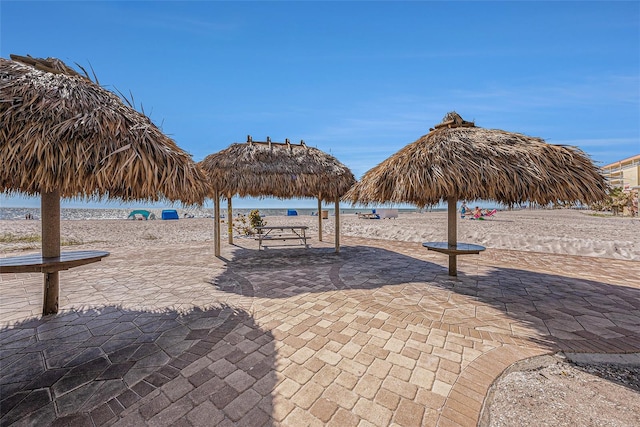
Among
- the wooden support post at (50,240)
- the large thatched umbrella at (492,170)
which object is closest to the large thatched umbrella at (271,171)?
the large thatched umbrella at (492,170)

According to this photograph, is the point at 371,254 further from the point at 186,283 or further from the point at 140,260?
the point at 140,260

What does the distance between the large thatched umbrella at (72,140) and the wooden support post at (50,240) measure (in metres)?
0.02

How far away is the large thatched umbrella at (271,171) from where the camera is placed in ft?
26.0

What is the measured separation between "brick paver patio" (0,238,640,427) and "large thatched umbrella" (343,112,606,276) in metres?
1.90

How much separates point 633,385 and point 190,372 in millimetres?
4216

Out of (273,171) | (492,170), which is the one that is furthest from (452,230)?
(273,171)

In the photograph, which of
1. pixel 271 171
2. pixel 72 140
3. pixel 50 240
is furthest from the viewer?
A: pixel 271 171

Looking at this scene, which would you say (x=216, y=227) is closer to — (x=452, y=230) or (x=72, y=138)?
(x=72, y=138)

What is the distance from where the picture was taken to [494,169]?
441cm

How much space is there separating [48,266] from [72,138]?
1.60 m

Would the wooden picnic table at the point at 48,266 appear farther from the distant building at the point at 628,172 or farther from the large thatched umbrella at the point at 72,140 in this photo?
the distant building at the point at 628,172

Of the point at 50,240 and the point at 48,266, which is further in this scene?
the point at 50,240

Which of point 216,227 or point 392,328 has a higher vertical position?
point 216,227

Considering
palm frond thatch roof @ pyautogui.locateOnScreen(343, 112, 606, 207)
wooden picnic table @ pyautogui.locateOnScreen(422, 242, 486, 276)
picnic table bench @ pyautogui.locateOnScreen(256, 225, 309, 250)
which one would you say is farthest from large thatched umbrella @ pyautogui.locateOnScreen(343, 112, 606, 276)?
picnic table bench @ pyautogui.locateOnScreen(256, 225, 309, 250)
